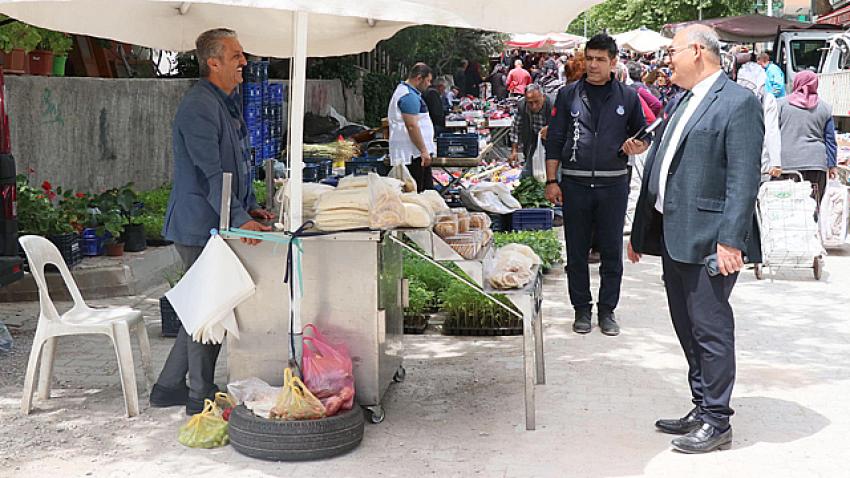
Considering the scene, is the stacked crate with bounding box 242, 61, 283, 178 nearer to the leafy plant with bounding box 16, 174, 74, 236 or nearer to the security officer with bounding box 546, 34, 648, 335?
the leafy plant with bounding box 16, 174, 74, 236

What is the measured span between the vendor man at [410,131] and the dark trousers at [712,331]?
6465 millimetres

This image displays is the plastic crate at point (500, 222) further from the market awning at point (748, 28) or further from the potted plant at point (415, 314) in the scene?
the market awning at point (748, 28)

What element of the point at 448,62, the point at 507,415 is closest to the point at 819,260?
the point at 507,415

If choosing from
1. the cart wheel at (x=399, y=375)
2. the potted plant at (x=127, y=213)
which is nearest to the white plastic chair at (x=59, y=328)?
the cart wheel at (x=399, y=375)

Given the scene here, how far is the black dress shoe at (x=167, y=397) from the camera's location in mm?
5984

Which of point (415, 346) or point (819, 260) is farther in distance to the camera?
point (819, 260)

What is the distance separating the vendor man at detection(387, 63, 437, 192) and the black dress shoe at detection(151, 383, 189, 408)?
19.0ft

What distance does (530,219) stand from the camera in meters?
11.4

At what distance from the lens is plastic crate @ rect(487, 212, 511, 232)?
11164 millimetres

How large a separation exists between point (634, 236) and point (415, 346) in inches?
90.9

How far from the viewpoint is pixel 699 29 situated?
17.5 feet

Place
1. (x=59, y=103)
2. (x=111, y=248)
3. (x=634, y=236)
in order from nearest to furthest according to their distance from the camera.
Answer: (x=634, y=236)
(x=111, y=248)
(x=59, y=103)

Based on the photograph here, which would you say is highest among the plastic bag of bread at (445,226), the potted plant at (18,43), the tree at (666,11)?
the tree at (666,11)

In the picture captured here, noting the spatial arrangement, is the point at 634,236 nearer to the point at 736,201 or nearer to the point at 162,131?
the point at 736,201
